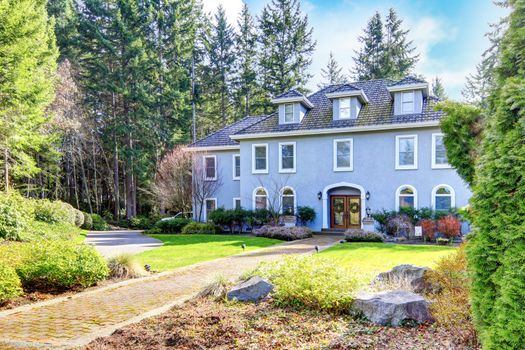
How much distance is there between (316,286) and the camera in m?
5.07

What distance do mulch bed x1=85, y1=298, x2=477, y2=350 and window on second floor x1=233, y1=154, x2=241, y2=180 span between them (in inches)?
690

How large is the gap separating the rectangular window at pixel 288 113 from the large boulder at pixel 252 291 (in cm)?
1568

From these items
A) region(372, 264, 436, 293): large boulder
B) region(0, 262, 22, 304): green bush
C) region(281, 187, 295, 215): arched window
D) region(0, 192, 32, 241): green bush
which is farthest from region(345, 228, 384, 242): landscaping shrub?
region(0, 192, 32, 241): green bush

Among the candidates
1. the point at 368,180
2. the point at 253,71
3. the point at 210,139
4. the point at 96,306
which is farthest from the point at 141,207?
the point at 96,306

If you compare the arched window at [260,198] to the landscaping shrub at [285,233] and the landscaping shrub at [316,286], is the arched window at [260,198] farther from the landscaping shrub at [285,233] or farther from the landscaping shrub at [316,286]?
the landscaping shrub at [316,286]

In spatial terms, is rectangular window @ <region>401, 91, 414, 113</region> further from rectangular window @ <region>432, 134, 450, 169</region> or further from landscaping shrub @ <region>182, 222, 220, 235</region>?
landscaping shrub @ <region>182, 222, 220, 235</region>

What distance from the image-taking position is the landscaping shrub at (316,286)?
486 centimetres

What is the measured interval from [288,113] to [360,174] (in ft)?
18.1

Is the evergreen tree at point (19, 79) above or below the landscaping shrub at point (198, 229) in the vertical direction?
above

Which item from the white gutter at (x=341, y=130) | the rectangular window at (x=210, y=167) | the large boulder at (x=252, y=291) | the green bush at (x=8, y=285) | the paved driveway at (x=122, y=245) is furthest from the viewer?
the rectangular window at (x=210, y=167)

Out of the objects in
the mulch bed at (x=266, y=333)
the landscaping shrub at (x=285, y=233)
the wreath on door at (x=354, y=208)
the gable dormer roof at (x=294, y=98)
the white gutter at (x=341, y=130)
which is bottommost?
the landscaping shrub at (x=285, y=233)

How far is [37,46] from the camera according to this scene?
18203mm

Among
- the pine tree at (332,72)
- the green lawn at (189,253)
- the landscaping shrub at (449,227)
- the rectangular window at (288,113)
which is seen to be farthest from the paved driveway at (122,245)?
the pine tree at (332,72)

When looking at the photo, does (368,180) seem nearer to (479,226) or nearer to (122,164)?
(479,226)
